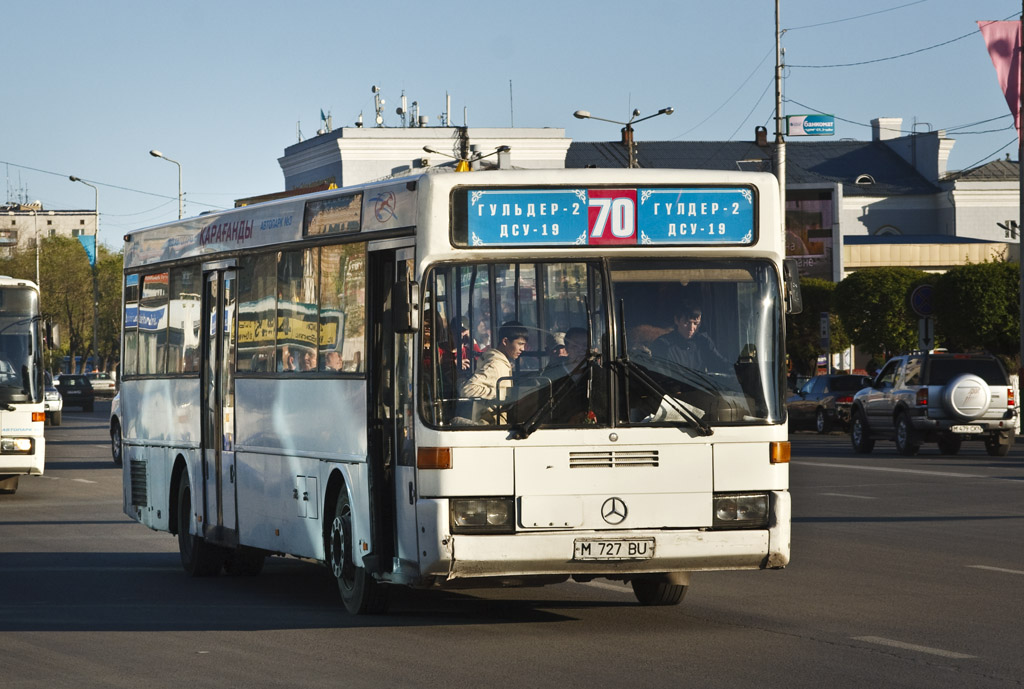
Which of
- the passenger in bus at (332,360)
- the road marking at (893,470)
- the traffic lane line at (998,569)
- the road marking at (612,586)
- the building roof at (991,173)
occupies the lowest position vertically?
the road marking at (612,586)

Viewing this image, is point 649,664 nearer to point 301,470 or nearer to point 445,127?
point 301,470

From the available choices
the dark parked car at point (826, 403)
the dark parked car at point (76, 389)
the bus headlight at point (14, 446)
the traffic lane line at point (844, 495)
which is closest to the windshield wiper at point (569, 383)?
the traffic lane line at point (844, 495)

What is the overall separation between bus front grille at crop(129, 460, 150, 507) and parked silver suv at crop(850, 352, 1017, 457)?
1839cm

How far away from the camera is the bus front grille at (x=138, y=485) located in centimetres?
1496

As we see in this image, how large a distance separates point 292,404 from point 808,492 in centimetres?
1194

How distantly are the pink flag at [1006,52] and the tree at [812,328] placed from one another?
34142mm

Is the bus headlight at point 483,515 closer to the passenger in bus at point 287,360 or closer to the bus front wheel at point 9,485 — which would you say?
the passenger in bus at point 287,360

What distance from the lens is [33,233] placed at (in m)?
189

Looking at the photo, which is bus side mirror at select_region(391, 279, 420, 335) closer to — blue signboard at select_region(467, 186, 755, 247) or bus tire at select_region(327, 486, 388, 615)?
blue signboard at select_region(467, 186, 755, 247)

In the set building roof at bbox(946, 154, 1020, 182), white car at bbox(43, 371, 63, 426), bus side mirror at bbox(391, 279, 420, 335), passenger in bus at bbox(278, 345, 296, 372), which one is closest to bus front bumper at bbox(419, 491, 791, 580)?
bus side mirror at bbox(391, 279, 420, 335)

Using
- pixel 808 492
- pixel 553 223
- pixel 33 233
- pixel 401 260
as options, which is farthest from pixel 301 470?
pixel 33 233

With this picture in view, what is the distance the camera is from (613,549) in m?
9.58

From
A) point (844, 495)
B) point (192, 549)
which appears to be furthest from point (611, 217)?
point (844, 495)

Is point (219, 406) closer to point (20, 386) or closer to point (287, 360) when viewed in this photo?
point (287, 360)
